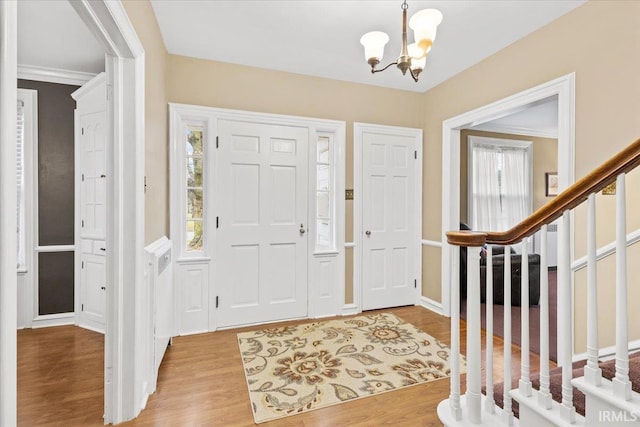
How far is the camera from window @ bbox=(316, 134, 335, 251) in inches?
140

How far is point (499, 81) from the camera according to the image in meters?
2.92

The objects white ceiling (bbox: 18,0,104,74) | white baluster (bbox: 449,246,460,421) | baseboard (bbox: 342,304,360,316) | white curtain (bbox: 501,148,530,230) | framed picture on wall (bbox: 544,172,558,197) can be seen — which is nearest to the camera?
white baluster (bbox: 449,246,460,421)

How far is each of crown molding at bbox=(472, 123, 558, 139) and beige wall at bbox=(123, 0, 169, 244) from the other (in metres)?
4.58

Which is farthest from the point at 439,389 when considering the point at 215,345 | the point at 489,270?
the point at 215,345

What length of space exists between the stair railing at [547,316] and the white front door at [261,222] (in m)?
2.08

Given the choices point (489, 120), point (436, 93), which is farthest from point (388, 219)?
point (436, 93)

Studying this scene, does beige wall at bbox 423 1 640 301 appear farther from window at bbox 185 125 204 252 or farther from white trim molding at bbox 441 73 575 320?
window at bbox 185 125 204 252

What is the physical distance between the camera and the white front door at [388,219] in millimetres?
3660

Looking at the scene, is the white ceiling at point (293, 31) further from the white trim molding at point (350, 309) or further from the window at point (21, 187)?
the white trim molding at point (350, 309)

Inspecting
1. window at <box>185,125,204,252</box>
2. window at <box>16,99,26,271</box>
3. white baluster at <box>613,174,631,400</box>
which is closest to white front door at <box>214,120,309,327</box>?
window at <box>185,125,204,252</box>

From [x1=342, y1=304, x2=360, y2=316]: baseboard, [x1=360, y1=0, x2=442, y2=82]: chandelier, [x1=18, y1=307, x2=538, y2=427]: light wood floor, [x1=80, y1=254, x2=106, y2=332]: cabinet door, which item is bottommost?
[x1=18, y1=307, x2=538, y2=427]: light wood floor

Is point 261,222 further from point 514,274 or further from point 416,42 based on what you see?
point 514,274

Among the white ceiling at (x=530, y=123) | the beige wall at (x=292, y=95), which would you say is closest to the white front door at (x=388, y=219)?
the beige wall at (x=292, y=95)

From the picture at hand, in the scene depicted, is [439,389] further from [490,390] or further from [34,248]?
[34,248]
